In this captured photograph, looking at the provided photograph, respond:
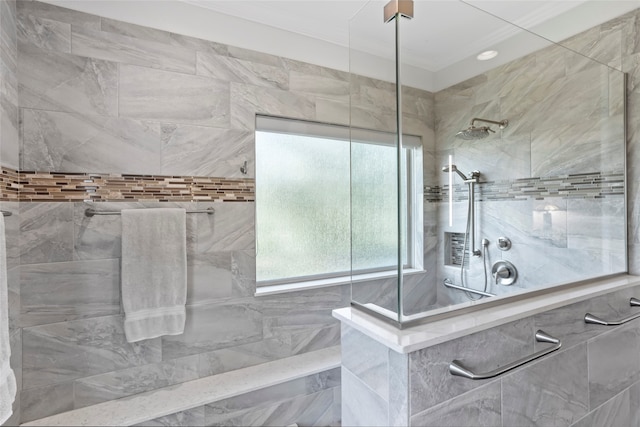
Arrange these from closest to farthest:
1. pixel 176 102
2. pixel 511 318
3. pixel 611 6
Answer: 1. pixel 511 318
2. pixel 611 6
3. pixel 176 102

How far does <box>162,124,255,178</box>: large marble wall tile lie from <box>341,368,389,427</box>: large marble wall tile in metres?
1.32

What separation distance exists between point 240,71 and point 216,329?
1564mm

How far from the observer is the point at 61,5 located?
1.49 meters

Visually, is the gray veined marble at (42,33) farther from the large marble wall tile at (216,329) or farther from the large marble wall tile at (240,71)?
the large marble wall tile at (216,329)

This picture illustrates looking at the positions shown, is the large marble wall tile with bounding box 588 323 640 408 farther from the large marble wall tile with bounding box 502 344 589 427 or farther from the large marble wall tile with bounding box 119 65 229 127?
the large marble wall tile with bounding box 119 65 229 127

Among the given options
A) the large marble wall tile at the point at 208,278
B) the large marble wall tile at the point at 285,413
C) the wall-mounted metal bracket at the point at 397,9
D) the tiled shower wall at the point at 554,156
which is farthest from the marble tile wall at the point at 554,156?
the large marble wall tile at the point at 208,278

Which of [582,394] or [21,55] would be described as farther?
[21,55]

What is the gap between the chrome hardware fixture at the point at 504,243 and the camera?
149cm

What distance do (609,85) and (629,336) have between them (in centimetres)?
122

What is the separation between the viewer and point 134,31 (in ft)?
5.34

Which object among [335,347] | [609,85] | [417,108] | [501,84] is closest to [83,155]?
[417,108]

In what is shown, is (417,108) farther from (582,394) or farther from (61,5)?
(61,5)

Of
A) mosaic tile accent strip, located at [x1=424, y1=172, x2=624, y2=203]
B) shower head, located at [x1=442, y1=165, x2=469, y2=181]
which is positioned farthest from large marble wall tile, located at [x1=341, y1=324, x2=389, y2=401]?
mosaic tile accent strip, located at [x1=424, y1=172, x2=624, y2=203]

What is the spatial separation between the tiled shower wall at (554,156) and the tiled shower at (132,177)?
5cm
